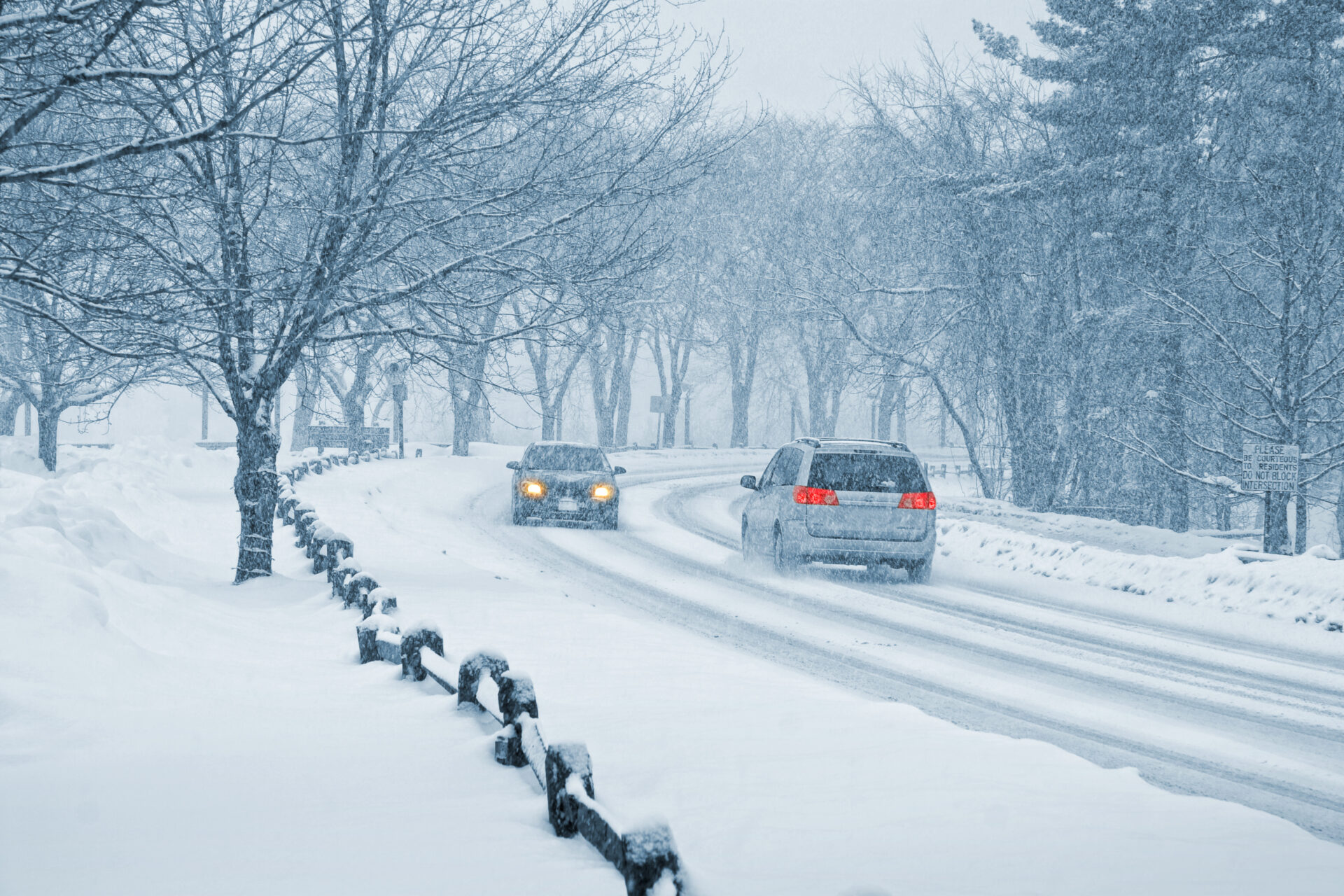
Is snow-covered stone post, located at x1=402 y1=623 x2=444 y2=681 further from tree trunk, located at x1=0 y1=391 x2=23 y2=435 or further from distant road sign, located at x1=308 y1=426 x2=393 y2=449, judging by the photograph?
distant road sign, located at x1=308 y1=426 x2=393 y2=449

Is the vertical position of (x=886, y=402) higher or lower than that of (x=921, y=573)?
higher

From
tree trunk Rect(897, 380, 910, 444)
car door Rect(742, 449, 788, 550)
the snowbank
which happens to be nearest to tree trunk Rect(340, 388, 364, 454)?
tree trunk Rect(897, 380, 910, 444)

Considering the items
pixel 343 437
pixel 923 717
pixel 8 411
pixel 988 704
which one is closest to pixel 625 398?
pixel 343 437

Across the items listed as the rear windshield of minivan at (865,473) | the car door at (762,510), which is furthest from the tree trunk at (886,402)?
the rear windshield of minivan at (865,473)

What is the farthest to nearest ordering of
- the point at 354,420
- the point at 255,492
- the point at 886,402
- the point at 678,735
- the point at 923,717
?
1. the point at 886,402
2. the point at 354,420
3. the point at 255,492
4. the point at 923,717
5. the point at 678,735

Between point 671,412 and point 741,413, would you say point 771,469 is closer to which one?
point 671,412

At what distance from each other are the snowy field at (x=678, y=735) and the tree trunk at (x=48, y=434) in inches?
537

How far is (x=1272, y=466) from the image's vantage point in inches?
575

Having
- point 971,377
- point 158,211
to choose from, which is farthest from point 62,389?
point 971,377

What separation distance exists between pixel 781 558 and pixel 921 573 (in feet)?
6.15

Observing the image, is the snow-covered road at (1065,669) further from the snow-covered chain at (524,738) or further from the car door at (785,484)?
the snow-covered chain at (524,738)

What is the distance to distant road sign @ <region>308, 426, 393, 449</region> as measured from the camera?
3594 cm

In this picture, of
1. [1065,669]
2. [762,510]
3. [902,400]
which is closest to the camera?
[1065,669]

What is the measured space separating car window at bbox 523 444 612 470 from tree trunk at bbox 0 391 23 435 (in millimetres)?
16964
